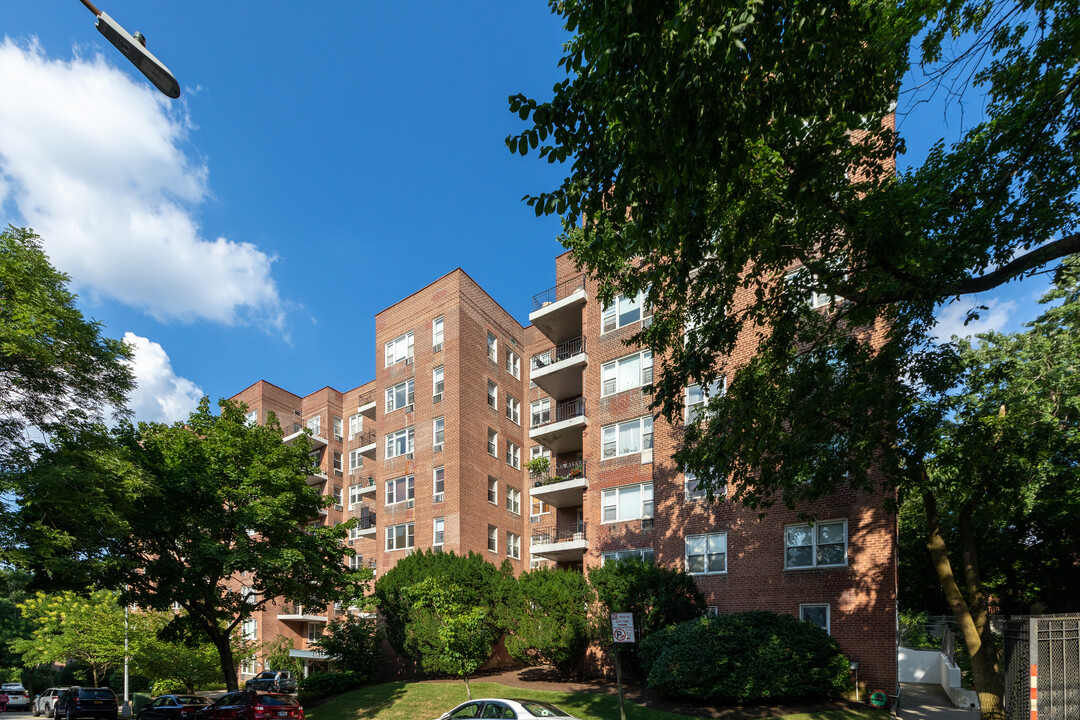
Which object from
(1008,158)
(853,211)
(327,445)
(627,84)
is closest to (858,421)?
(853,211)

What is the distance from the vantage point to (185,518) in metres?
21.5

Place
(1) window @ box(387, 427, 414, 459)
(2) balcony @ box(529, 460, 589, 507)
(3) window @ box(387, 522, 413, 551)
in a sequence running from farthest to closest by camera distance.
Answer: (1) window @ box(387, 427, 414, 459), (3) window @ box(387, 522, 413, 551), (2) balcony @ box(529, 460, 589, 507)

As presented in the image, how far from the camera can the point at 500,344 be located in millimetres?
38219

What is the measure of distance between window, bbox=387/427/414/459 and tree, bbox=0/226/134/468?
19.3 metres

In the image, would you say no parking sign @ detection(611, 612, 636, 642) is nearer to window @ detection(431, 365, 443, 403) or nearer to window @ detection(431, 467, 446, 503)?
window @ detection(431, 467, 446, 503)

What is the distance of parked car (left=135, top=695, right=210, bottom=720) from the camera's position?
2175 centimetres

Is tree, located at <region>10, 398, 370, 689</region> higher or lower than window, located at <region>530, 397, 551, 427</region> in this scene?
lower

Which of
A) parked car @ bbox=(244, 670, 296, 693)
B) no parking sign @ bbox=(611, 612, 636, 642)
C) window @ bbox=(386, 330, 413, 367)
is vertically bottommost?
parked car @ bbox=(244, 670, 296, 693)

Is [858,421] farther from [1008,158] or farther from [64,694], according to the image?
[64,694]

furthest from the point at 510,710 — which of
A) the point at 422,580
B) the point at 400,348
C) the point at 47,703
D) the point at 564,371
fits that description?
the point at 47,703

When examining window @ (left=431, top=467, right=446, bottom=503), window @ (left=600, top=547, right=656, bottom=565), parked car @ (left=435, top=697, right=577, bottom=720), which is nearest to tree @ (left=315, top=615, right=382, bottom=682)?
window @ (left=431, top=467, right=446, bottom=503)

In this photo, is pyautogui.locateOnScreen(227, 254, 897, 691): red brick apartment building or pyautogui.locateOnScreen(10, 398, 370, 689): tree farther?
pyautogui.locateOnScreen(227, 254, 897, 691): red brick apartment building

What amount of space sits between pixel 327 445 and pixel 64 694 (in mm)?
24350

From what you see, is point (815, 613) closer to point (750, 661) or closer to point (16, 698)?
point (750, 661)
